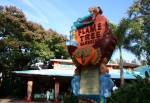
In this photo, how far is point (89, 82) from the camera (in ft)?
41.4

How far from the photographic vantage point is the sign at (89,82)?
12.3 meters

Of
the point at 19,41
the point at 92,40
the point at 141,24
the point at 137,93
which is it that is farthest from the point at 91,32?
the point at 19,41

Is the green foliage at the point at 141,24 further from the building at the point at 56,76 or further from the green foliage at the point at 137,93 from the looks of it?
the green foliage at the point at 137,93

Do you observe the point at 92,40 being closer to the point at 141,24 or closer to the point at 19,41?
the point at 141,24

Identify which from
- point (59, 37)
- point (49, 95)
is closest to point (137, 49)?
point (49, 95)

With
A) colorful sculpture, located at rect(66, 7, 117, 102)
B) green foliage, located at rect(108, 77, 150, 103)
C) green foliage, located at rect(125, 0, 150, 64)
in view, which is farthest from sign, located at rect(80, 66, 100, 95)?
green foliage, located at rect(125, 0, 150, 64)

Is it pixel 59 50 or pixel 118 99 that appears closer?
pixel 118 99

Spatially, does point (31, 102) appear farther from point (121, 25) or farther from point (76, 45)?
point (76, 45)

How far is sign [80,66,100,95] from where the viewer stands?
12255mm

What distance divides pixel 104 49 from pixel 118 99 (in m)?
1.88

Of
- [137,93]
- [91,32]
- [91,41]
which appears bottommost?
[137,93]

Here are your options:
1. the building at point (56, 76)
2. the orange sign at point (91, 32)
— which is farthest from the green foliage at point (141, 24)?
the orange sign at point (91, 32)

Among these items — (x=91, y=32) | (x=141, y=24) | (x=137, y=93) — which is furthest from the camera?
(x=141, y=24)

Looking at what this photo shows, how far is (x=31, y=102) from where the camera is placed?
26578 millimetres
